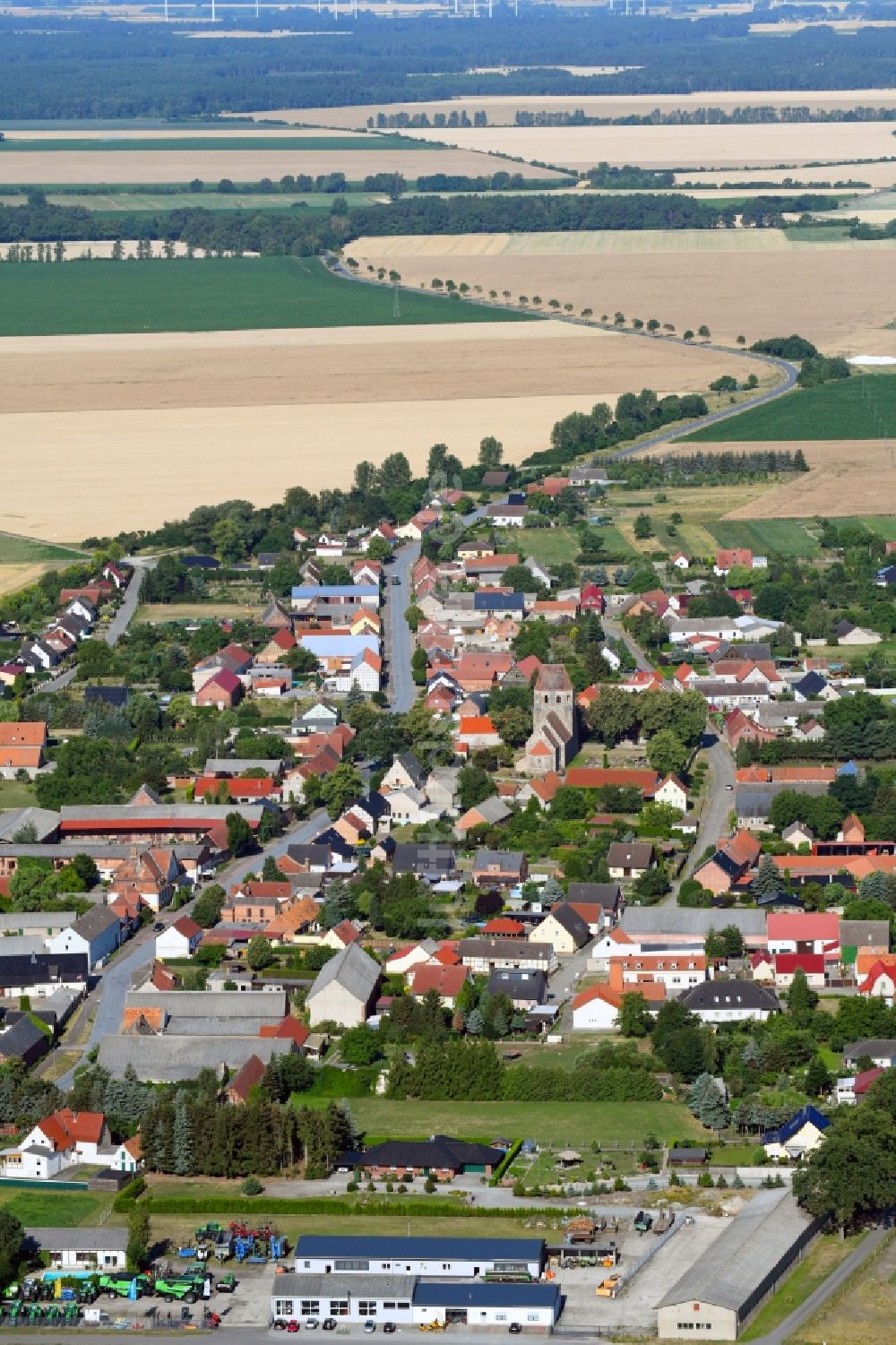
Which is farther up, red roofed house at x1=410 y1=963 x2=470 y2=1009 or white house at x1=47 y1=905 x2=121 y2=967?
white house at x1=47 y1=905 x2=121 y2=967

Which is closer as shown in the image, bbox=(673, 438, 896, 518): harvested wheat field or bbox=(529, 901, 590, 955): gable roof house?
bbox=(529, 901, 590, 955): gable roof house

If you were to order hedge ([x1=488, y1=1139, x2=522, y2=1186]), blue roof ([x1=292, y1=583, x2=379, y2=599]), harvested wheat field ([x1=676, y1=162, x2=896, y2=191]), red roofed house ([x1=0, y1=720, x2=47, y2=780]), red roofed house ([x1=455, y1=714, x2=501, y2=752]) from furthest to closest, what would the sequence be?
harvested wheat field ([x1=676, y1=162, x2=896, y2=191]), blue roof ([x1=292, y1=583, x2=379, y2=599]), red roofed house ([x1=455, y1=714, x2=501, y2=752]), red roofed house ([x1=0, y1=720, x2=47, y2=780]), hedge ([x1=488, y1=1139, x2=522, y2=1186])

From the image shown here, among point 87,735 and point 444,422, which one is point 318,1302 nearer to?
point 87,735

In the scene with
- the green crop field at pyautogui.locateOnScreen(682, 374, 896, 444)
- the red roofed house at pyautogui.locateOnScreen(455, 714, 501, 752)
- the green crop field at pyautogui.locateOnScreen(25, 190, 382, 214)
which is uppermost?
the green crop field at pyautogui.locateOnScreen(25, 190, 382, 214)

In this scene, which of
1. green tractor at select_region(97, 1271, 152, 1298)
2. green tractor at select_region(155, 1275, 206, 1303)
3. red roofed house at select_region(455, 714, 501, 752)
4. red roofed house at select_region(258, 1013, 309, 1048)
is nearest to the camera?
green tractor at select_region(155, 1275, 206, 1303)

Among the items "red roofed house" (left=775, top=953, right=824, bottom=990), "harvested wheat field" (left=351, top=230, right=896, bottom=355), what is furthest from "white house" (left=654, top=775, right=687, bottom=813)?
"harvested wheat field" (left=351, top=230, right=896, bottom=355)

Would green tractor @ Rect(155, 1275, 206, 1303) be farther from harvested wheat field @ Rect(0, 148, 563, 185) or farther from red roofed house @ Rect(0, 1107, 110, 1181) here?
harvested wheat field @ Rect(0, 148, 563, 185)
